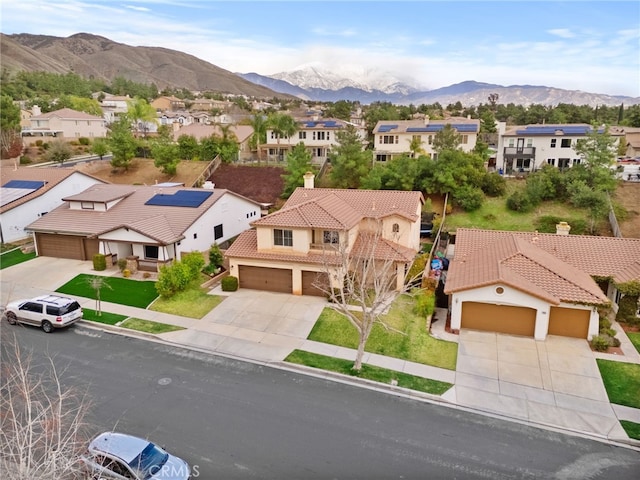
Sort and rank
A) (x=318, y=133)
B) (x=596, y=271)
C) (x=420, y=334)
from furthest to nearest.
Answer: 1. (x=318, y=133)
2. (x=596, y=271)
3. (x=420, y=334)

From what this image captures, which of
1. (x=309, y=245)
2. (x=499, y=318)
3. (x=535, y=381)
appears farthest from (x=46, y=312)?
(x=535, y=381)

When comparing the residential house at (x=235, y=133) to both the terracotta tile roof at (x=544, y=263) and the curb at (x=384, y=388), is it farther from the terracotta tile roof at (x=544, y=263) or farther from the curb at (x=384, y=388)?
the curb at (x=384, y=388)

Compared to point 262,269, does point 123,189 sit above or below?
above

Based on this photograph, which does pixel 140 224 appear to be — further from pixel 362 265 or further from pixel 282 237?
pixel 362 265

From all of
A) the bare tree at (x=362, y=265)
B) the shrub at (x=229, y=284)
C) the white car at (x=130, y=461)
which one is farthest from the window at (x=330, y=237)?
the white car at (x=130, y=461)

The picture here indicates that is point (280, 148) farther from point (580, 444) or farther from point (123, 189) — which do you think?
point (580, 444)

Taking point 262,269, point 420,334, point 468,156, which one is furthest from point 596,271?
point 468,156
